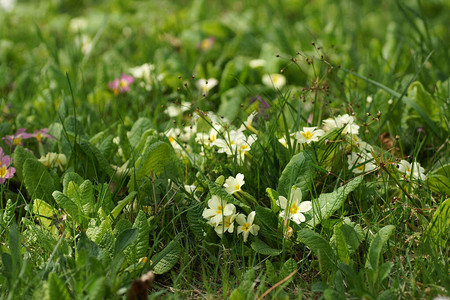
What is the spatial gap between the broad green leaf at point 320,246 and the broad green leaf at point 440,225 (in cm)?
30

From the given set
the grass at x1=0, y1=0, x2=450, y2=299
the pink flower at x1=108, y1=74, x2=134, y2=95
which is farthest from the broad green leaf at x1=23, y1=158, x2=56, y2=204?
the pink flower at x1=108, y1=74, x2=134, y2=95

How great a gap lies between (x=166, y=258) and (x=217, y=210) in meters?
0.22

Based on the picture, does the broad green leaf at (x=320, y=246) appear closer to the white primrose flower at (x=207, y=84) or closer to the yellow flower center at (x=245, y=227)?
the yellow flower center at (x=245, y=227)

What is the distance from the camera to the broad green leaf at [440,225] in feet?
5.44

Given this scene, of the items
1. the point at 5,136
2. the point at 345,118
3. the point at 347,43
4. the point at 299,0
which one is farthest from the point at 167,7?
the point at 345,118

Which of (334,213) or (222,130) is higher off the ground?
(222,130)

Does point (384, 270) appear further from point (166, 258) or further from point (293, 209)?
point (166, 258)

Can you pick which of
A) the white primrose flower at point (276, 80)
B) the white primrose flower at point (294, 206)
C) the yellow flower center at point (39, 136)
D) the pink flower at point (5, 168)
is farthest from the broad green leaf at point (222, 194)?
the white primrose flower at point (276, 80)

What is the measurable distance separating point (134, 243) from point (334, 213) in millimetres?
680

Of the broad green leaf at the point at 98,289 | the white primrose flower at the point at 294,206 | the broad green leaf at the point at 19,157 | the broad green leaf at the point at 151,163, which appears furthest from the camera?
the broad green leaf at the point at 19,157

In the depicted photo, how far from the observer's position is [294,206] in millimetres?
1757

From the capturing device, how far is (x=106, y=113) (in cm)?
285

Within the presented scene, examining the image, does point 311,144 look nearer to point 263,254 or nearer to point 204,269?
point 263,254

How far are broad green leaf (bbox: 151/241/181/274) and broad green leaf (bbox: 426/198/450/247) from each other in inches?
30.0
